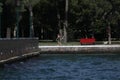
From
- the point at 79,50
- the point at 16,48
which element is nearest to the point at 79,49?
the point at 79,50

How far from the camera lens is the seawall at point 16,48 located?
144ft

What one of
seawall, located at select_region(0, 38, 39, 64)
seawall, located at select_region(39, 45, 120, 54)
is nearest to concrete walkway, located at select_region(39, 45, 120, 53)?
seawall, located at select_region(39, 45, 120, 54)

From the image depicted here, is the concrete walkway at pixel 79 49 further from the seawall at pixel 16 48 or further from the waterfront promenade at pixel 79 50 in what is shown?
the seawall at pixel 16 48

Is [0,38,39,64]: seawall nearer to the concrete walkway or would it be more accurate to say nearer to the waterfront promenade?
the waterfront promenade

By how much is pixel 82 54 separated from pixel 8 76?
3031 cm

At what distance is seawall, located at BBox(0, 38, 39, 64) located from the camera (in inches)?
1725

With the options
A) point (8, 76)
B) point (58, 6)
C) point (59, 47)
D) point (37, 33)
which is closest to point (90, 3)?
point (58, 6)

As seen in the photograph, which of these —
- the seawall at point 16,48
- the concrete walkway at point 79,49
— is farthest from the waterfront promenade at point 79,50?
the seawall at point 16,48

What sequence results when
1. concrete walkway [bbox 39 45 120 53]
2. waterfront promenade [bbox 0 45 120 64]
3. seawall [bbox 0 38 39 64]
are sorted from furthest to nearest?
concrete walkway [bbox 39 45 120 53] → waterfront promenade [bbox 0 45 120 64] → seawall [bbox 0 38 39 64]

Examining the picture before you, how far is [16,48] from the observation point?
4981cm

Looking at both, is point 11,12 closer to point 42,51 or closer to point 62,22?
point 62,22

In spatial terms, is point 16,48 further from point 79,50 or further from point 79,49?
point 79,49

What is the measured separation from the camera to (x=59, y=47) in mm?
65000

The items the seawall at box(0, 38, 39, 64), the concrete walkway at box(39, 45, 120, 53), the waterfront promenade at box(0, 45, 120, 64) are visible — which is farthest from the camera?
the concrete walkway at box(39, 45, 120, 53)
